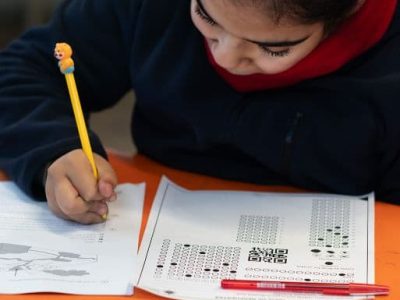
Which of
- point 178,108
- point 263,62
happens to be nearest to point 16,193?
point 178,108

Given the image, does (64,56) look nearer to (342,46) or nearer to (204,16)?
(204,16)

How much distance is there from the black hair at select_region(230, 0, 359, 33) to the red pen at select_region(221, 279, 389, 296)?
25 centimetres

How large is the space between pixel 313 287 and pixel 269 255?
79 mm

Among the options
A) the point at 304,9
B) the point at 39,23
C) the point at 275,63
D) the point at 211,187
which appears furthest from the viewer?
the point at 39,23

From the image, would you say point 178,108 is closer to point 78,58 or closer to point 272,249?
point 78,58

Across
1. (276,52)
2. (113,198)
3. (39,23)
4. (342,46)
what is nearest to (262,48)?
(276,52)

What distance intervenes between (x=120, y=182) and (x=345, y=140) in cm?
27

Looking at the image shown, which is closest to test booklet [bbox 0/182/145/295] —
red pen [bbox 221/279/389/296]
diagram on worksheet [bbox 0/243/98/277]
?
diagram on worksheet [bbox 0/243/98/277]

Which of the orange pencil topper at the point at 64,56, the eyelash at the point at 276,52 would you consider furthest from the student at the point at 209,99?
the orange pencil topper at the point at 64,56

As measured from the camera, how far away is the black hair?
2.50 feet

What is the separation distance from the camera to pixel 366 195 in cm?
97

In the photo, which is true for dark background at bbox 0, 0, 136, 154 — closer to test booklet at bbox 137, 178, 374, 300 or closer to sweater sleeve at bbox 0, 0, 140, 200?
sweater sleeve at bbox 0, 0, 140, 200

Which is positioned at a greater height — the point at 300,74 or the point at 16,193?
the point at 300,74

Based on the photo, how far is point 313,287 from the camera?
2.55 feet
